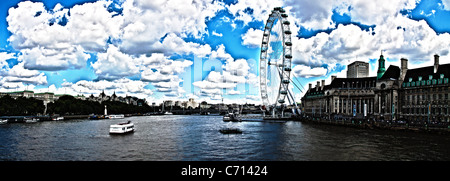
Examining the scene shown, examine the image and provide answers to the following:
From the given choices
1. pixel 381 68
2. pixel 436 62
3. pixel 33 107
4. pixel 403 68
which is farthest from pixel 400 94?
pixel 33 107

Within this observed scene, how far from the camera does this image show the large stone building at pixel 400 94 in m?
72.4

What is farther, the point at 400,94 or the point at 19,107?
the point at 19,107

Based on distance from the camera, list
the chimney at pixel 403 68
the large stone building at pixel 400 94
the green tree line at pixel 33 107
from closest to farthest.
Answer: the large stone building at pixel 400 94, the chimney at pixel 403 68, the green tree line at pixel 33 107

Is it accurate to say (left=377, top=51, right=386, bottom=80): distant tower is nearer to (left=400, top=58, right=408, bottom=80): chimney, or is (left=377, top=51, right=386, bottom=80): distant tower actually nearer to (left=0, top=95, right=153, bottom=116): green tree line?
(left=400, top=58, right=408, bottom=80): chimney

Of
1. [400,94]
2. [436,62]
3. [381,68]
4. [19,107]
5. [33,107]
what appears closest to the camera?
[436,62]

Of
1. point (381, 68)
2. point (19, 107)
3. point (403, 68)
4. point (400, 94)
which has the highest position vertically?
point (381, 68)

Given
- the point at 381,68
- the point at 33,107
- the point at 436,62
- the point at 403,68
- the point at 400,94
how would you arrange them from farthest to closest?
the point at 33,107
the point at 381,68
the point at 403,68
the point at 400,94
the point at 436,62

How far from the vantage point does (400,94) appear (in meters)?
88.4

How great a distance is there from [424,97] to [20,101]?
475 ft

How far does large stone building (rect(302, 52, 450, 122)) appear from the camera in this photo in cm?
7244

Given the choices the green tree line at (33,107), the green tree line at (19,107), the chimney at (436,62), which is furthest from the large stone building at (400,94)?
the green tree line at (19,107)

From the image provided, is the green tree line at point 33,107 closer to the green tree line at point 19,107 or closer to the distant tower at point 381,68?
the green tree line at point 19,107

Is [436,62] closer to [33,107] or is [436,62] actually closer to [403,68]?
[403,68]
